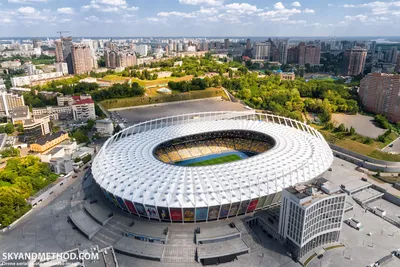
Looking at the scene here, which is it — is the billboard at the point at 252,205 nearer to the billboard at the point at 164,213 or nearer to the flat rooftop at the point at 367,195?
the billboard at the point at 164,213

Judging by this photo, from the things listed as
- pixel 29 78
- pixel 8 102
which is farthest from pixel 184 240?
pixel 29 78

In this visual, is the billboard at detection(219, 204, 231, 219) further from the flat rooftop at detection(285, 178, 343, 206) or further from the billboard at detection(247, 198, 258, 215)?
the flat rooftop at detection(285, 178, 343, 206)

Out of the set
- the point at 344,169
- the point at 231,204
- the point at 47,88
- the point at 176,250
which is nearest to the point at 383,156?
the point at 344,169

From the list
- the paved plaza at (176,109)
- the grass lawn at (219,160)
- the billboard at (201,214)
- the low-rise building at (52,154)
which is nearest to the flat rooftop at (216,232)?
the billboard at (201,214)

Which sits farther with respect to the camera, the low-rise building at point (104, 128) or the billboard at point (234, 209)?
the low-rise building at point (104, 128)

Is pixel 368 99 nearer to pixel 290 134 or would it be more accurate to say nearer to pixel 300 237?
pixel 290 134

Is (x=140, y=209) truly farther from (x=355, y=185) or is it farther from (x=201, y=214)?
(x=355, y=185)
